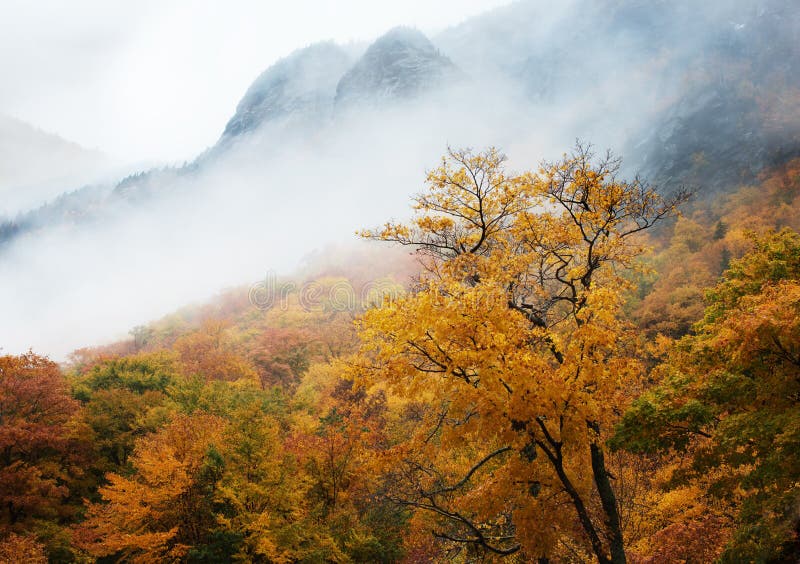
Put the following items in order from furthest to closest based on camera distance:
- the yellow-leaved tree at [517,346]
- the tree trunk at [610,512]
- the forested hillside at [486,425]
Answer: the tree trunk at [610,512] → the forested hillside at [486,425] → the yellow-leaved tree at [517,346]

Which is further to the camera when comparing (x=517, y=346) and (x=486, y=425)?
(x=517, y=346)

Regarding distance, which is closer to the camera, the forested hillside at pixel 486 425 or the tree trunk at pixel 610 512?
the forested hillside at pixel 486 425

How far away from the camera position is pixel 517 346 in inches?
309

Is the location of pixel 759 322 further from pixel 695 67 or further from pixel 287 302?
pixel 695 67

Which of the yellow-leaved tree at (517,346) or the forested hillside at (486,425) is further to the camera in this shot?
the forested hillside at (486,425)

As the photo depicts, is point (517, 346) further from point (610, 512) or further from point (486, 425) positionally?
point (610, 512)

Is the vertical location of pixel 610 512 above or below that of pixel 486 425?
below

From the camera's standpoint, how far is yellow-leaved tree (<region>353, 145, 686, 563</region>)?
733 cm

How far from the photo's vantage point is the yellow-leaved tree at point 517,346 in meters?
7.33

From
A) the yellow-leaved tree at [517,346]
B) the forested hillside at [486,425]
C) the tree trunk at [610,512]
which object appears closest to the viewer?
the yellow-leaved tree at [517,346]

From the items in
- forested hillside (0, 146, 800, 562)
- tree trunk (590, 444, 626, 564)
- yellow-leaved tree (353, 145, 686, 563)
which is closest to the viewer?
yellow-leaved tree (353, 145, 686, 563)

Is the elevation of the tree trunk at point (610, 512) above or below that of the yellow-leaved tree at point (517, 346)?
below

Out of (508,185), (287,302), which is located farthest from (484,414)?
(287,302)

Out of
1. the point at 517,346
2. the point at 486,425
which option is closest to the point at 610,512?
the point at 486,425
